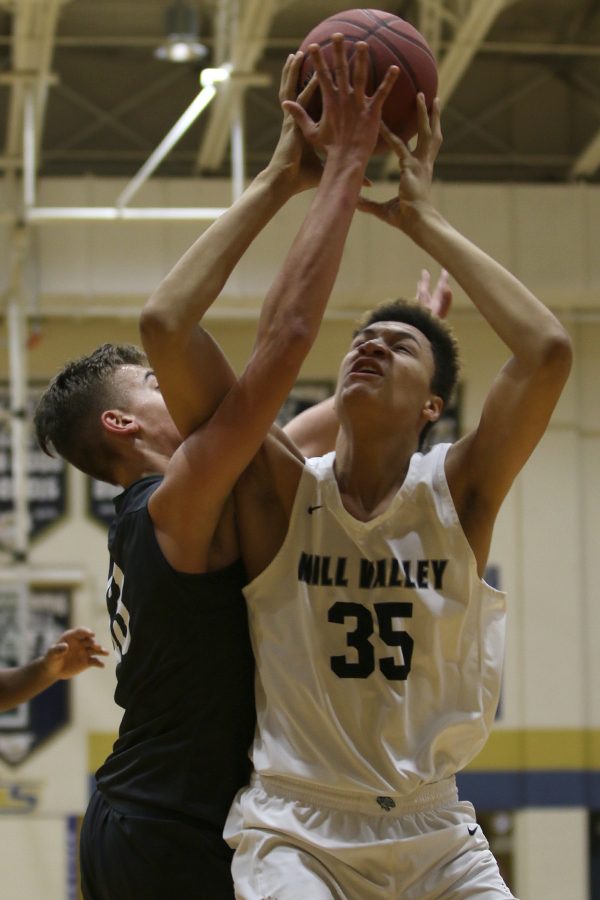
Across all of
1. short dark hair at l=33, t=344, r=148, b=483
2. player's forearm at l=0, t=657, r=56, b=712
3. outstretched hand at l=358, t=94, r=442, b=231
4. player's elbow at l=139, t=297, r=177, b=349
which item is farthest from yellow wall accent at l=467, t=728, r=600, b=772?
player's elbow at l=139, t=297, r=177, b=349

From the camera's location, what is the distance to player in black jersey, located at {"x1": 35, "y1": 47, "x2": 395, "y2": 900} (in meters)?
Result: 3.12

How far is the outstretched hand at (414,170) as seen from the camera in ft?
10.9

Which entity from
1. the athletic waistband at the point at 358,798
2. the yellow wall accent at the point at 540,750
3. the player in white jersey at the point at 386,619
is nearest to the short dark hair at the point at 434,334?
the player in white jersey at the point at 386,619

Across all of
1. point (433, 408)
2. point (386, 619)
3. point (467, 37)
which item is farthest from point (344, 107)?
point (467, 37)

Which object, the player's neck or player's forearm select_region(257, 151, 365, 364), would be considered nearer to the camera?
player's forearm select_region(257, 151, 365, 364)

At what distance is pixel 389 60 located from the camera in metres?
3.37

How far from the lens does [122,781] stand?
11.0 ft

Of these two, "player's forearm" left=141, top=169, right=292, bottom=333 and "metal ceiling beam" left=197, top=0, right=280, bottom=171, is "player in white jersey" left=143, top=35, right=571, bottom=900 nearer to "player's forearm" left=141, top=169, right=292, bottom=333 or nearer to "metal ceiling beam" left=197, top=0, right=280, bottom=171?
"player's forearm" left=141, top=169, right=292, bottom=333

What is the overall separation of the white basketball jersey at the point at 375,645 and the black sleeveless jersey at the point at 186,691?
0.07 meters

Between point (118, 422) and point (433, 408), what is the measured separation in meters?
0.85

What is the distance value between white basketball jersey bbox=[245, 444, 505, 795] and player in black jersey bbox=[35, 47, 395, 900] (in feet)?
0.39

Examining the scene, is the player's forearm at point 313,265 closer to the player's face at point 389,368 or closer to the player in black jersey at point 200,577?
the player in black jersey at point 200,577

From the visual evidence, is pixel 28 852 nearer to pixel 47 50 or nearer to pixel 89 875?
pixel 47 50

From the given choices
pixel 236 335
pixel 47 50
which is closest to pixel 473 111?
pixel 236 335
